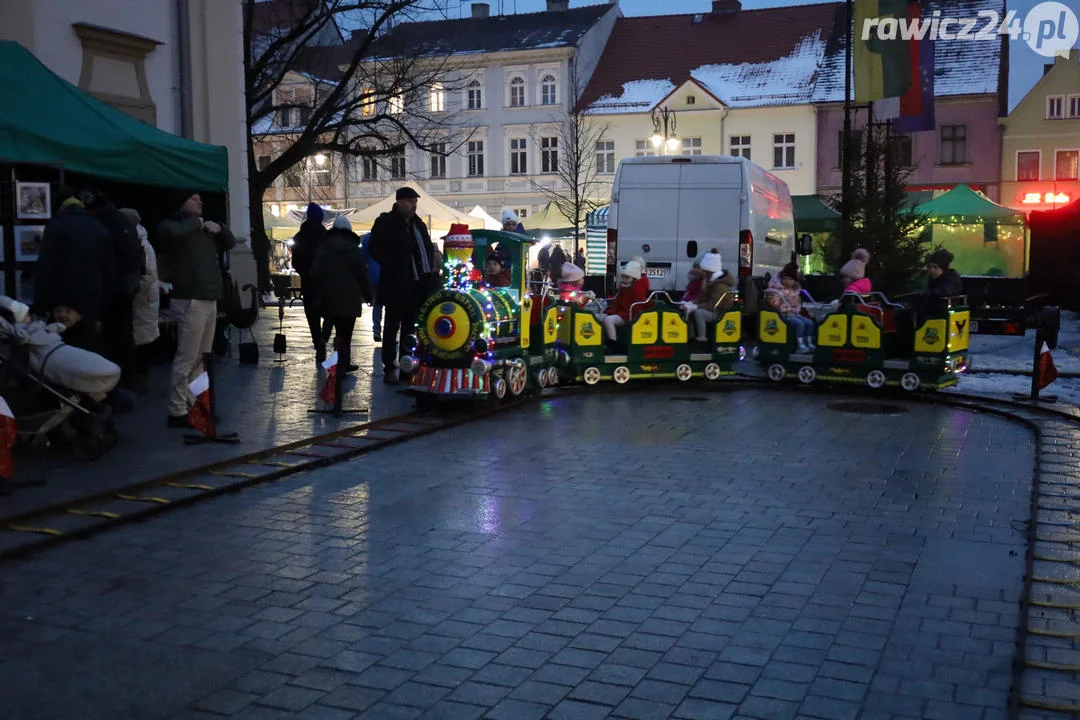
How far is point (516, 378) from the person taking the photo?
11680 millimetres

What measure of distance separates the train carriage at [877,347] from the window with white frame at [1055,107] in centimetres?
4133

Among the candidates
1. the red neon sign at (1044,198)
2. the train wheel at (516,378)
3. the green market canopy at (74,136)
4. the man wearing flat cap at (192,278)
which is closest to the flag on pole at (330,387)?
the man wearing flat cap at (192,278)

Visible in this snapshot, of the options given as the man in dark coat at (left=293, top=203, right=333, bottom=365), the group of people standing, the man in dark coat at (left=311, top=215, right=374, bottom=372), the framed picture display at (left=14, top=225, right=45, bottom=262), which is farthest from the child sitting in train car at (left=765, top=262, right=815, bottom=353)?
the framed picture display at (left=14, top=225, right=45, bottom=262)

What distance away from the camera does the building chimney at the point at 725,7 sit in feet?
185

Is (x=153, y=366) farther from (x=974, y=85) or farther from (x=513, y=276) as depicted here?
(x=974, y=85)

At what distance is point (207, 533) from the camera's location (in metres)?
6.54

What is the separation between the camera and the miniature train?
36.3 feet

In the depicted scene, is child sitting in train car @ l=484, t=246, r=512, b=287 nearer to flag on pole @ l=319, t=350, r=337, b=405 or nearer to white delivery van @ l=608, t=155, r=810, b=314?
flag on pole @ l=319, t=350, r=337, b=405

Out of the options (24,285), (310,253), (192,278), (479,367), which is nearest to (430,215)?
(310,253)

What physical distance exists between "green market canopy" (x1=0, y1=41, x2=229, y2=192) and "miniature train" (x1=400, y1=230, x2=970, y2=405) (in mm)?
3233

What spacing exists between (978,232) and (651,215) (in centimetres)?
1728

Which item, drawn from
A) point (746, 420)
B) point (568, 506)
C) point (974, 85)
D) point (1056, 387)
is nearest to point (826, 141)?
point (974, 85)

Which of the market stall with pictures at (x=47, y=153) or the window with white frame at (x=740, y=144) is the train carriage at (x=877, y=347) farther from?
the window with white frame at (x=740, y=144)

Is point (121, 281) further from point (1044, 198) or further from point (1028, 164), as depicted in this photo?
point (1028, 164)
